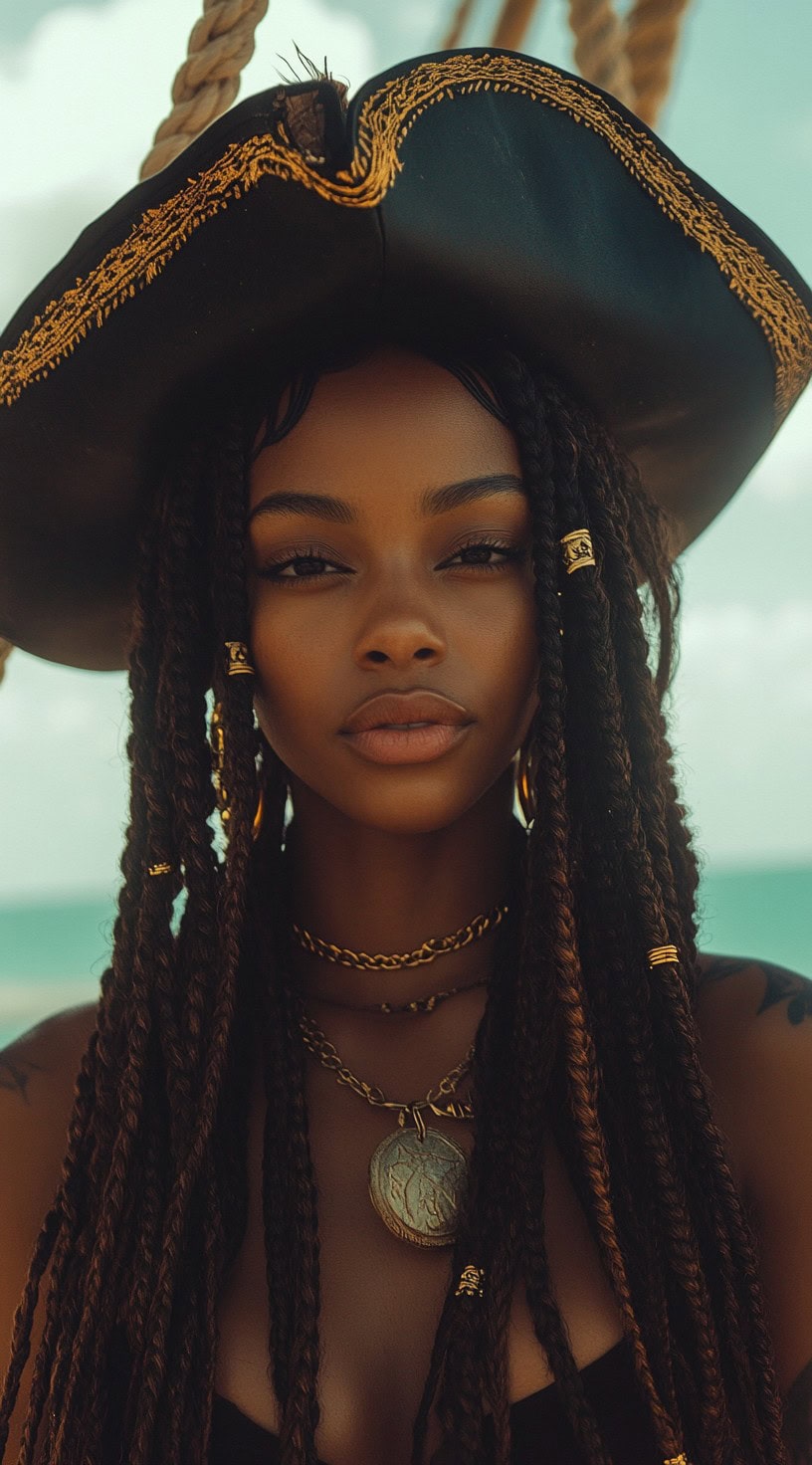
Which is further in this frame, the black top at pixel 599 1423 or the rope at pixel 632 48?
the rope at pixel 632 48

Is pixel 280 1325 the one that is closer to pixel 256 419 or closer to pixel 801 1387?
pixel 801 1387

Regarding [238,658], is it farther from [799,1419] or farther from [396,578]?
[799,1419]

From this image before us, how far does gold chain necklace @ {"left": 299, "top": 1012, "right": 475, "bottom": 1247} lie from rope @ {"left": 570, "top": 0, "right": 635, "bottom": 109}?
1417 mm

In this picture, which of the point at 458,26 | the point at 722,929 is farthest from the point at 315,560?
the point at 722,929

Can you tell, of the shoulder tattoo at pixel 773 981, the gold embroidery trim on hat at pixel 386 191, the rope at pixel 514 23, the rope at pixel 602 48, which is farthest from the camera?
the rope at pixel 514 23

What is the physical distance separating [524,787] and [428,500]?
0.50m

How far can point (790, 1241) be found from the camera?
1672 millimetres

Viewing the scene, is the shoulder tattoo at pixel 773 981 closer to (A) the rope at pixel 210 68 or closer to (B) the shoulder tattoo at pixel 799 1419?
(B) the shoulder tattoo at pixel 799 1419

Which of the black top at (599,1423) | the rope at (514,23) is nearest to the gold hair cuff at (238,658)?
the black top at (599,1423)

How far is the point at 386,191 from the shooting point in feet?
4.87

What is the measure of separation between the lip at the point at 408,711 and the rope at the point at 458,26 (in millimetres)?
1319

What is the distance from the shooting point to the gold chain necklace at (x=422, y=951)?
1979mm

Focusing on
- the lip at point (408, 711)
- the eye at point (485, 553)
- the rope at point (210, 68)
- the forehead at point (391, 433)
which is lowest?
the lip at point (408, 711)

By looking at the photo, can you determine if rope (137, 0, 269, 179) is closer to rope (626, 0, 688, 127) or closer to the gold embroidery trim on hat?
the gold embroidery trim on hat
